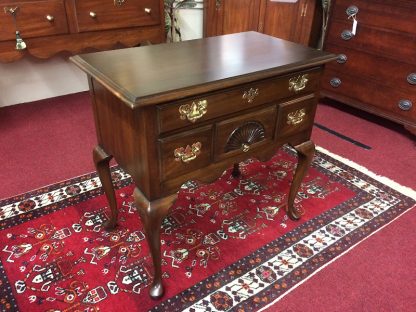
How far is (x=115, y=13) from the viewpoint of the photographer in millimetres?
2447

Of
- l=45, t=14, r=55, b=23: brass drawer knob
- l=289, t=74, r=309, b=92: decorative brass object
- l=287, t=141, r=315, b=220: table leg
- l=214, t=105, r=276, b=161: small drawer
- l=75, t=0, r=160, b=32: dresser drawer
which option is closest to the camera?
l=214, t=105, r=276, b=161: small drawer

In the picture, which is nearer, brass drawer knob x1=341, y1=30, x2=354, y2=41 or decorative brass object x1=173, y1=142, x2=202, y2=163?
decorative brass object x1=173, y1=142, x2=202, y2=163

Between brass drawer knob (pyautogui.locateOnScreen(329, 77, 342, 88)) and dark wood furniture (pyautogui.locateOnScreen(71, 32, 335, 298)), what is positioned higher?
dark wood furniture (pyautogui.locateOnScreen(71, 32, 335, 298))

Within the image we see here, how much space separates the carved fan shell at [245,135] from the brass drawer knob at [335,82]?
5.64ft

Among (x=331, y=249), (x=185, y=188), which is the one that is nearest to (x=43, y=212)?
(x=185, y=188)

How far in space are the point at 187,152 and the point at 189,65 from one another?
32 centimetres

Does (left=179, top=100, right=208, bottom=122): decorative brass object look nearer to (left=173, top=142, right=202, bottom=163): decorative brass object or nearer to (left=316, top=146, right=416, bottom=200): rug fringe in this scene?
→ (left=173, top=142, right=202, bottom=163): decorative brass object

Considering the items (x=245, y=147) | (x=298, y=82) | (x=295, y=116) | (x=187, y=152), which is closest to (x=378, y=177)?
(x=295, y=116)

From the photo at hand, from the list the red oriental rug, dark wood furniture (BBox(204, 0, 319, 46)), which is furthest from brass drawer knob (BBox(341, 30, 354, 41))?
the red oriental rug

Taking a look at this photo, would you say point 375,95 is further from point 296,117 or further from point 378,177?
point 296,117

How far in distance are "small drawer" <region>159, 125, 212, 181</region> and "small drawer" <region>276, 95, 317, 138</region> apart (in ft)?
1.20

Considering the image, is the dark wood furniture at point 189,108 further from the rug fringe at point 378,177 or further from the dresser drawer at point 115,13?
the dresser drawer at point 115,13

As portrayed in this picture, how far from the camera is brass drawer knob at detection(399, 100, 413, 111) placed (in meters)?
2.48

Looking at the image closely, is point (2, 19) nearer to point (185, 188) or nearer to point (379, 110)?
point (185, 188)
